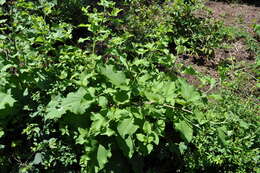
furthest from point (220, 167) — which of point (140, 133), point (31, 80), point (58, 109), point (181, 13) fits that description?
point (181, 13)

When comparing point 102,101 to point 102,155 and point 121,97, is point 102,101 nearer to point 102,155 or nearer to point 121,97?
point 121,97

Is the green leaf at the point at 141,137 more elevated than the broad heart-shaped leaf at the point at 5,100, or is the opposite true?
the broad heart-shaped leaf at the point at 5,100

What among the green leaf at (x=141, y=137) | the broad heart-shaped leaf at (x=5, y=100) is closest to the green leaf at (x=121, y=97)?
the green leaf at (x=141, y=137)

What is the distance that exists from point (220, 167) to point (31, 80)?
231 cm

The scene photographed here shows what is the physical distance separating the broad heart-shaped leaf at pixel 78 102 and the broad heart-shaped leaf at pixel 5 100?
472mm

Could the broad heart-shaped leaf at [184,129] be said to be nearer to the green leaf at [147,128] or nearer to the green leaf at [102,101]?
the green leaf at [147,128]

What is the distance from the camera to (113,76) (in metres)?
2.34

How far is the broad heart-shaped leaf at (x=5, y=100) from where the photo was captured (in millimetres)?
2303

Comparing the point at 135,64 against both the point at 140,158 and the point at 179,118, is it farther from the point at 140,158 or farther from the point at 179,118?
the point at 140,158

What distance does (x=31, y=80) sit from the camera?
2525 millimetres

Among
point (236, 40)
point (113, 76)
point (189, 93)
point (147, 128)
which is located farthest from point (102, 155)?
point (236, 40)

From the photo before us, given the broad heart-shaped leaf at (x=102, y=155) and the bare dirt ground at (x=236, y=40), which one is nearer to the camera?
the broad heart-shaped leaf at (x=102, y=155)

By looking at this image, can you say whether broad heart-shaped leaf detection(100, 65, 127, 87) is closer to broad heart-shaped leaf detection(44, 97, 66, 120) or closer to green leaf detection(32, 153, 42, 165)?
broad heart-shaped leaf detection(44, 97, 66, 120)

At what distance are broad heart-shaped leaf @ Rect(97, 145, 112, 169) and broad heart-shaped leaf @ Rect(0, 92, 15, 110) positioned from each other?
910 millimetres
